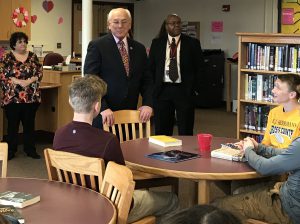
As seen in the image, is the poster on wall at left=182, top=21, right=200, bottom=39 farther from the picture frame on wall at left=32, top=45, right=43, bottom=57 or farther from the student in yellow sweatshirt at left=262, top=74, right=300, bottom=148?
the student in yellow sweatshirt at left=262, top=74, right=300, bottom=148

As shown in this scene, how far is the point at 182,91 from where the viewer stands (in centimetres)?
490

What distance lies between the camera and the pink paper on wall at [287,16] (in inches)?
366

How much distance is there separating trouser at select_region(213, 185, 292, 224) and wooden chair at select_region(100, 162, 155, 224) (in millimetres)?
743

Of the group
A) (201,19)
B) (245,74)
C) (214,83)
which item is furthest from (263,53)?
(201,19)

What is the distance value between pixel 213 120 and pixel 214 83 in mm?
1602

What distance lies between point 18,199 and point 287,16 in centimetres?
807

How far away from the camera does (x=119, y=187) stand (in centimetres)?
225

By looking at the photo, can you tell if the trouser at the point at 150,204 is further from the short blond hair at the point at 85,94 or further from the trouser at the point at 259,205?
the short blond hair at the point at 85,94

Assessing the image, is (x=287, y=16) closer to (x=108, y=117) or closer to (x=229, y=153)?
(x=108, y=117)

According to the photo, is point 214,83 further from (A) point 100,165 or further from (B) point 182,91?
(A) point 100,165

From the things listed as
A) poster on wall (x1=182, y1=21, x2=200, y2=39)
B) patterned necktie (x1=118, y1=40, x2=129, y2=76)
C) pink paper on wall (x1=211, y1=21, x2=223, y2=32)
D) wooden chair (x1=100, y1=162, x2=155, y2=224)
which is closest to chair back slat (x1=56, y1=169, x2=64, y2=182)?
wooden chair (x1=100, y1=162, x2=155, y2=224)

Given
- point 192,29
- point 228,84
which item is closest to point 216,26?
point 192,29

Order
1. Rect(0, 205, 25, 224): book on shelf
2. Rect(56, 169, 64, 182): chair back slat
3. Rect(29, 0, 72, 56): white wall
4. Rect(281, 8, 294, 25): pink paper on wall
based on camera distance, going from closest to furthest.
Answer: Rect(0, 205, 25, 224): book on shelf → Rect(56, 169, 64, 182): chair back slat → Rect(281, 8, 294, 25): pink paper on wall → Rect(29, 0, 72, 56): white wall

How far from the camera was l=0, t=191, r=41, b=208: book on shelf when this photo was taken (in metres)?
2.13
